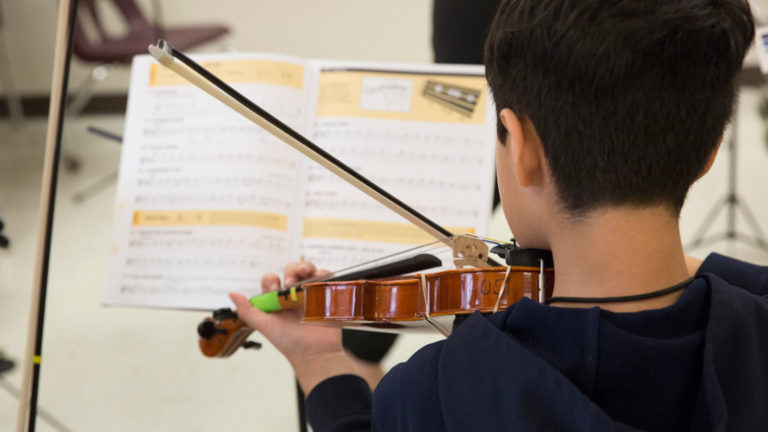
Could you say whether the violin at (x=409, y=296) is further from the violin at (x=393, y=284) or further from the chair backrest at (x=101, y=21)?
the chair backrest at (x=101, y=21)

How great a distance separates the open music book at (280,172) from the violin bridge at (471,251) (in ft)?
0.69

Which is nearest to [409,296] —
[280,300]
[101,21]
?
[280,300]

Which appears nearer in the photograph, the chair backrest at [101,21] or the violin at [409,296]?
the violin at [409,296]

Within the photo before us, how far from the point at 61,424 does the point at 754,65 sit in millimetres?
2963

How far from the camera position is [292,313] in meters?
1.04

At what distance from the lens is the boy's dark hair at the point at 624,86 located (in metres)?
0.58

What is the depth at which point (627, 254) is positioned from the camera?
62 cm

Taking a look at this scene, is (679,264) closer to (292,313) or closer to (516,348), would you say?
(516,348)

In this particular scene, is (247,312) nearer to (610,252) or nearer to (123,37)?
(610,252)

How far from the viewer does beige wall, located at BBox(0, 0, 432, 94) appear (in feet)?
10.9

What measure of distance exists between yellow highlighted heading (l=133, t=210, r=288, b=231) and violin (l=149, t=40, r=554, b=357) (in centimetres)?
16

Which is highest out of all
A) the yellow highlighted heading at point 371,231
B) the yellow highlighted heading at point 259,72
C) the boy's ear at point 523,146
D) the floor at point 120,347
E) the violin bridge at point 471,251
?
the yellow highlighted heading at point 259,72

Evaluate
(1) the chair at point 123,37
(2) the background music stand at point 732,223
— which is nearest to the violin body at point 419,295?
(2) the background music stand at point 732,223

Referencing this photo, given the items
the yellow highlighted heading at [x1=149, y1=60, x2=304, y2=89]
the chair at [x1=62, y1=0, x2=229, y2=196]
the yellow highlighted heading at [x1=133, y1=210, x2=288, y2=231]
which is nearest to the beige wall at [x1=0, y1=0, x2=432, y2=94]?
the chair at [x1=62, y1=0, x2=229, y2=196]
